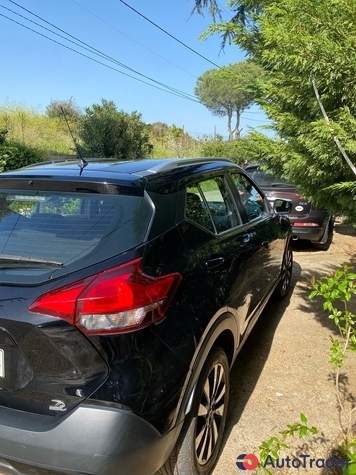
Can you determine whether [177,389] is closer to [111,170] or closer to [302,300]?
[111,170]

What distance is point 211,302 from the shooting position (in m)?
2.06

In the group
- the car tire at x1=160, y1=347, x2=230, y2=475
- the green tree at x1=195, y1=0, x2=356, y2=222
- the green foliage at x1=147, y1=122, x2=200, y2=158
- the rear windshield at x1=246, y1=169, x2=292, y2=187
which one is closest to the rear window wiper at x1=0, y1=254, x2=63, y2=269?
Answer: the car tire at x1=160, y1=347, x2=230, y2=475

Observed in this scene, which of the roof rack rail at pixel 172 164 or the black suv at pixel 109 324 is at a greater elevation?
the roof rack rail at pixel 172 164

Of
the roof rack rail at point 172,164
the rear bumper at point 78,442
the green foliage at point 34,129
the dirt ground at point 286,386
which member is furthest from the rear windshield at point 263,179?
the green foliage at point 34,129

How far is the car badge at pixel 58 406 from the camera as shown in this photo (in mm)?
1523

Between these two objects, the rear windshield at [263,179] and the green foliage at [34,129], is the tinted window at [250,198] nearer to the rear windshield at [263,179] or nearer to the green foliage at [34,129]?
the rear windshield at [263,179]

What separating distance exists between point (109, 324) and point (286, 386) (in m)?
1.97

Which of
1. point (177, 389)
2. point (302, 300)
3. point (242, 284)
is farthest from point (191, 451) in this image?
point (302, 300)

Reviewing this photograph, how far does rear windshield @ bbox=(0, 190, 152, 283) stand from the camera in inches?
65.5

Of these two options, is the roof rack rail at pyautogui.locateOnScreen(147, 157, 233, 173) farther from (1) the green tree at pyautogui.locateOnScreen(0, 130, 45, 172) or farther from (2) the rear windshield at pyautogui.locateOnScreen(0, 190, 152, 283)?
(1) the green tree at pyautogui.locateOnScreen(0, 130, 45, 172)

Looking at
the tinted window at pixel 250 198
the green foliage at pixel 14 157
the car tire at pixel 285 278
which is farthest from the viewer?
the green foliage at pixel 14 157

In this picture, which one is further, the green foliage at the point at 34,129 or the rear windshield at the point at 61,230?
the green foliage at the point at 34,129

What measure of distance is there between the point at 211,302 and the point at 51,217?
0.92 meters

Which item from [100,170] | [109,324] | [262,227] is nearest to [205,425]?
[109,324]
